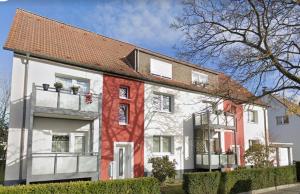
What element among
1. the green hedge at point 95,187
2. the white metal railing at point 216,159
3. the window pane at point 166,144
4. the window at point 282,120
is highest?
the window at point 282,120

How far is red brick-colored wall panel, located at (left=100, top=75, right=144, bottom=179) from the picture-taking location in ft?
54.9

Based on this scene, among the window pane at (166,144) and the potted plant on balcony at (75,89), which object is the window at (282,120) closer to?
the window pane at (166,144)

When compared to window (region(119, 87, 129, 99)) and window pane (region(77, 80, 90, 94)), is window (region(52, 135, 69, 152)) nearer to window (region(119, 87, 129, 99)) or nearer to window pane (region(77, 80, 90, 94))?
window pane (region(77, 80, 90, 94))

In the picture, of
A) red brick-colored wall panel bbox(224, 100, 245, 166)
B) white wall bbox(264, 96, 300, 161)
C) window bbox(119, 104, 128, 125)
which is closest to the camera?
window bbox(119, 104, 128, 125)

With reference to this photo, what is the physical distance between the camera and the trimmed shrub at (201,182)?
42.2 feet

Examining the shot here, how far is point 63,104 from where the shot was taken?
14.6m

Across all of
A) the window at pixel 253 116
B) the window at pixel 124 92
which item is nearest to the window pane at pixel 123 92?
the window at pixel 124 92

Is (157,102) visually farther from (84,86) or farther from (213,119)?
(84,86)

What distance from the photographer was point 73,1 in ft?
19.3

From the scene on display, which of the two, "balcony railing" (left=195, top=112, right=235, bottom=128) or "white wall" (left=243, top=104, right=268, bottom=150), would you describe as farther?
"white wall" (left=243, top=104, right=268, bottom=150)

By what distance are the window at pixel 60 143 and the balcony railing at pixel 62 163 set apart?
819mm

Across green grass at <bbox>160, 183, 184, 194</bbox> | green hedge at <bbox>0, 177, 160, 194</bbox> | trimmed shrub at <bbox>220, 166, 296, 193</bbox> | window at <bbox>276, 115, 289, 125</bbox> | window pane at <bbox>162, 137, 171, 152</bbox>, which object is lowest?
green grass at <bbox>160, 183, 184, 194</bbox>

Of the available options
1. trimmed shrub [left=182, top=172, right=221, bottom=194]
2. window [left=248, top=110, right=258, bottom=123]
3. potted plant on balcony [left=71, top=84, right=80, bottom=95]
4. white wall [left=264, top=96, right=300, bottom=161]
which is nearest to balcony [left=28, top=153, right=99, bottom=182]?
potted plant on balcony [left=71, top=84, right=80, bottom=95]

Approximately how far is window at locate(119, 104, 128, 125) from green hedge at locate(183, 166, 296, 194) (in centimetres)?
616
